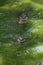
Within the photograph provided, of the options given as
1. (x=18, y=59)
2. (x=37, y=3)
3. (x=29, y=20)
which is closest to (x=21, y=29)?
(x=29, y=20)

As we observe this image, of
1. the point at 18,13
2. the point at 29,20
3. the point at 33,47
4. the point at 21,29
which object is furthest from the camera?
the point at 18,13

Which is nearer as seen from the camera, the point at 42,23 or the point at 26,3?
the point at 42,23

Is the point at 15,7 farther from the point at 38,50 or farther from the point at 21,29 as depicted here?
the point at 38,50

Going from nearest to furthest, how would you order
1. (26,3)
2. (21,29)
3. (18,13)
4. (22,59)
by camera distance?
1. (22,59)
2. (21,29)
3. (18,13)
4. (26,3)

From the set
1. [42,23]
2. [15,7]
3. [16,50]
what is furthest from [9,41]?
[15,7]

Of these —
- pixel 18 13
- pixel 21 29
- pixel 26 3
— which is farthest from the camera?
pixel 26 3

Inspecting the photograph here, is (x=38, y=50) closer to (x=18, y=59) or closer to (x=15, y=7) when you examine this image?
(x=18, y=59)
